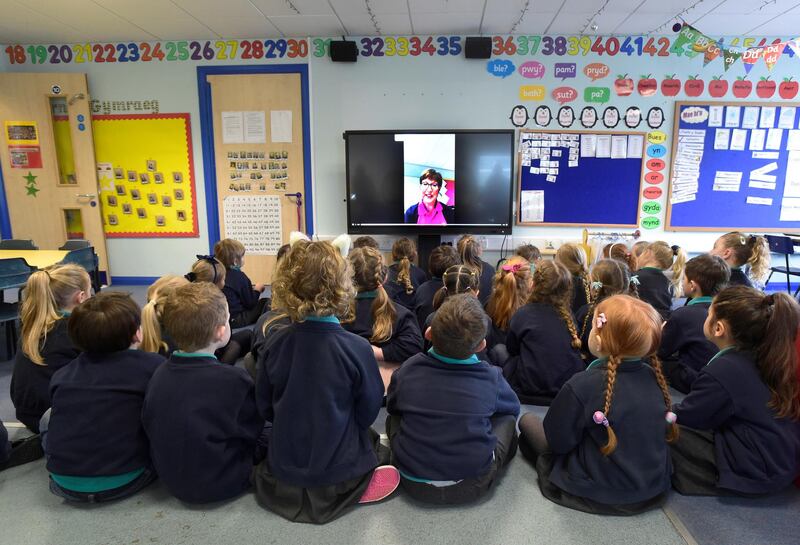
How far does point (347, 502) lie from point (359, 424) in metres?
0.26

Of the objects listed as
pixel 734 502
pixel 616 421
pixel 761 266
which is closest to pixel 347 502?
pixel 616 421

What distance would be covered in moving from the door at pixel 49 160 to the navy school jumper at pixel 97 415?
431 centimetres

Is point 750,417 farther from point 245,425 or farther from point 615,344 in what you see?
point 245,425

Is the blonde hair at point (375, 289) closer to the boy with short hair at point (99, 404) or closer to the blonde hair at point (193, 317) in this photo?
the blonde hair at point (193, 317)

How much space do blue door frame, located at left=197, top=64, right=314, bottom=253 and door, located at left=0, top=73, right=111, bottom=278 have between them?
1181 millimetres

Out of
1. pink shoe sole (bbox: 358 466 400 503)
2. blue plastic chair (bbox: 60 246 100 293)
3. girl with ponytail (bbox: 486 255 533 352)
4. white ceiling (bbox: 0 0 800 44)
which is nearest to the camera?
pink shoe sole (bbox: 358 466 400 503)

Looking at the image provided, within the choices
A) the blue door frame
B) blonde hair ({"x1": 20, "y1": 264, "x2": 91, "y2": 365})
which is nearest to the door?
the blue door frame

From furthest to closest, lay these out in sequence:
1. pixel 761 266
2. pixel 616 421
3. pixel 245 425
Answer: pixel 761 266 → pixel 245 425 → pixel 616 421

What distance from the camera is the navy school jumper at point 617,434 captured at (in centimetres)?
143

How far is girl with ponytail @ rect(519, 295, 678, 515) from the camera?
4.65 ft

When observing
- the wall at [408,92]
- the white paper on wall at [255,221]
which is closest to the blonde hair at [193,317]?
the wall at [408,92]

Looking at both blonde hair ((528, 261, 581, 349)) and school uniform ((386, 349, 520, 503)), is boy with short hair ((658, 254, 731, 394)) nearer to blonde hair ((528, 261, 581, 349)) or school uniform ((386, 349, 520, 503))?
blonde hair ((528, 261, 581, 349))

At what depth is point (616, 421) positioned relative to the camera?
1.43 meters

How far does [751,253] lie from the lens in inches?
112
